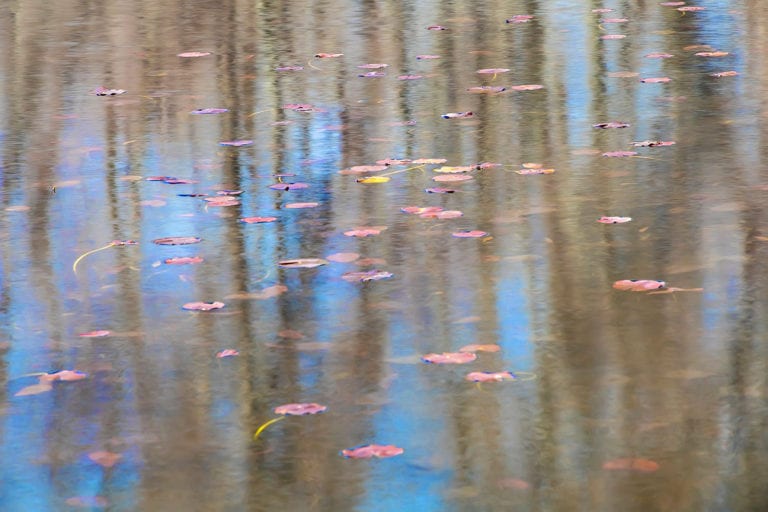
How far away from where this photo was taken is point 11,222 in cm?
687

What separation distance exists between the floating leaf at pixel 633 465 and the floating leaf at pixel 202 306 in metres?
1.91

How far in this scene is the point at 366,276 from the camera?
19.0 ft

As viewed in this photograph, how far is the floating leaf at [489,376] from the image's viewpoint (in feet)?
15.2

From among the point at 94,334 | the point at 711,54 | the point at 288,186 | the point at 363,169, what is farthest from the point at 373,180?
the point at 711,54

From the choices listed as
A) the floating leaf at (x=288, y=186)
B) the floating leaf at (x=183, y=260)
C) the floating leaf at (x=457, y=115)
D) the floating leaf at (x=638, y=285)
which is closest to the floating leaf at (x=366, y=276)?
the floating leaf at (x=183, y=260)

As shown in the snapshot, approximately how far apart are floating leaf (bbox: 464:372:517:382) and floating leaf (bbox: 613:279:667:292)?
3.12 feet

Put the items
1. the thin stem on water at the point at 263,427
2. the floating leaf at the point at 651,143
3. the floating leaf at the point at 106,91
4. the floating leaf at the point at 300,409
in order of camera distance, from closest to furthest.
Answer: the thin stem on water at the point at 263,427 < the floating leaf at the point at 300,409 < the floating leaf at the point at 651,143 < the floating leaf at the point at 106,91

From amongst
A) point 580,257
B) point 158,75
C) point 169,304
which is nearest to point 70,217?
point 169,304

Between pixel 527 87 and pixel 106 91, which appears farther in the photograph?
pixel 106 91

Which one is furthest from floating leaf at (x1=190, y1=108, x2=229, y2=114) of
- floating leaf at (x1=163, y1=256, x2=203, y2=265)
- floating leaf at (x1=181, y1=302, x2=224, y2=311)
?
floating leaf at (x1=181, y1=302, x2=224, y2=311)

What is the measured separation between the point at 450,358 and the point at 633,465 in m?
1.02

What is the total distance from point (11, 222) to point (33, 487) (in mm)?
3102

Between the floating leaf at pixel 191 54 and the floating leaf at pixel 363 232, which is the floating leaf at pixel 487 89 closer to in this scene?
the floating leaf at pixel 191 54

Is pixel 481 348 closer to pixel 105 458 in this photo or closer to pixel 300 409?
pixel 300 409
